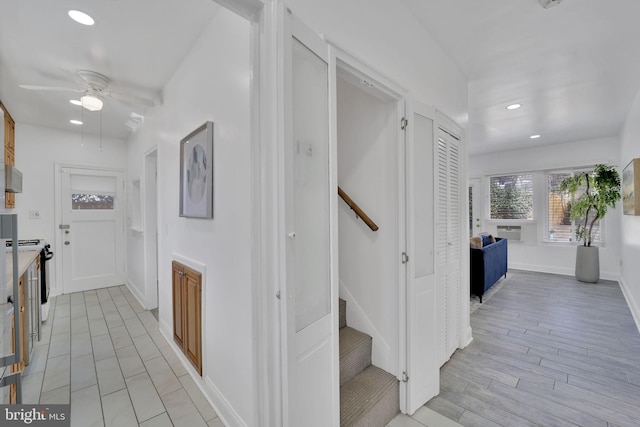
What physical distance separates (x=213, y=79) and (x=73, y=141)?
4.11 metres

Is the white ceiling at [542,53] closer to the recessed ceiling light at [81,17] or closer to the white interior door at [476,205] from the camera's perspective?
the recessed ceiling light at [81,17]

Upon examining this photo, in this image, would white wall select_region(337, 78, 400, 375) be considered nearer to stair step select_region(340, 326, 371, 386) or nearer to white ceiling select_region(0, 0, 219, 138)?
stair step select_region(340, 326, 371, 386)

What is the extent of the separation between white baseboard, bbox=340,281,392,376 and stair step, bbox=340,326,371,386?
0.04 metres

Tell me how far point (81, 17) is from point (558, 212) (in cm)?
780

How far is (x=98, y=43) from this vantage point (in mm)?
2121

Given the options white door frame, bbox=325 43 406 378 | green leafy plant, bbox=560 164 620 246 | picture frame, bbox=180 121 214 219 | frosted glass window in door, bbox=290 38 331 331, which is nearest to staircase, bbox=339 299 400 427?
white door frame, bbox=325 43 406 378

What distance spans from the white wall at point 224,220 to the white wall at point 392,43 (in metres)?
0.45

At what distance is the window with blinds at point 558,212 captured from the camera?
5.52 m

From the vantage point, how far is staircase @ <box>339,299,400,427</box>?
5.14 feet

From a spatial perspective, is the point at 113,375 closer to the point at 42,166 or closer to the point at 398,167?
the point at 398,167

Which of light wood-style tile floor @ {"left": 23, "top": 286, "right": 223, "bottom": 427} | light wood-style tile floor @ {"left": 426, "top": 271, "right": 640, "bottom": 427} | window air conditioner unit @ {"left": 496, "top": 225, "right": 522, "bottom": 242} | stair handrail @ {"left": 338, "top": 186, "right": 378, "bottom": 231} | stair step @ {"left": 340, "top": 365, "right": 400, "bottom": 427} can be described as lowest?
light wood-style tile floor @ {"left": 426, "top": 271, "right": 640, "bottom": 427}

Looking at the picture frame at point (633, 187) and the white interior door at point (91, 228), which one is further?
the white interior door at point (91, 228)

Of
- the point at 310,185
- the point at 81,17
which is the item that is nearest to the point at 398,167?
the point at 310,185

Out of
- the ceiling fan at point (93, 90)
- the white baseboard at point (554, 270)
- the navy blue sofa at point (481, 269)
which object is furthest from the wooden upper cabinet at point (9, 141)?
the white baseboard at point (554, 270)
